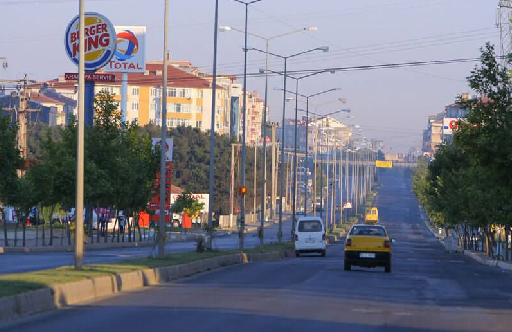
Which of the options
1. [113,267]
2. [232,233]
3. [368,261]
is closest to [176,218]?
[232,233]

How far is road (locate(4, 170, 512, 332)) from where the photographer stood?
49.4 feet

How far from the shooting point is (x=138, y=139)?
70688mm

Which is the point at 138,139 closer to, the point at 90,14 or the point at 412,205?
the point at 90,14

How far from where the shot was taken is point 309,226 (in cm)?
5306

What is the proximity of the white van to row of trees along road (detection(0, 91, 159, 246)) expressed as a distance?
11.6m

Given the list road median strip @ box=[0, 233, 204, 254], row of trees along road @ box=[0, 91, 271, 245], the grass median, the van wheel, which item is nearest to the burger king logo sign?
row of trees along road @ box=[0, 91, 271, 245]

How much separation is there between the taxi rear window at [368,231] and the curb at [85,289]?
5725mm

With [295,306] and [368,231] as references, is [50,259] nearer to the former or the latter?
[368,231]

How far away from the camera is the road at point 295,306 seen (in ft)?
49.4

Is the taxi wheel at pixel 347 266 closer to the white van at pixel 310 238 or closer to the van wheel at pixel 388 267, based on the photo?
the van wheel at pixel 388 267

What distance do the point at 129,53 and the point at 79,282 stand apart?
2284 inches

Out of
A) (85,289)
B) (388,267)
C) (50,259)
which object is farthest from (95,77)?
(85,289)

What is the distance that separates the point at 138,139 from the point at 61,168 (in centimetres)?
1640

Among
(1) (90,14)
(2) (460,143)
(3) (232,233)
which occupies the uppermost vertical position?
(1) (90,14)
